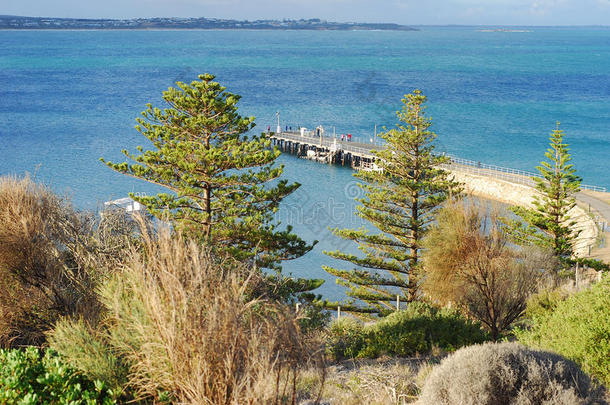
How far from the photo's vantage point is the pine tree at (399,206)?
26438 mm

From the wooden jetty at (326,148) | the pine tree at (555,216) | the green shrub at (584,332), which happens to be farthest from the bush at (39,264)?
the wooden jetty at (326,148)

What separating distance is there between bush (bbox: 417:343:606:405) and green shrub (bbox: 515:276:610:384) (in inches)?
85.1

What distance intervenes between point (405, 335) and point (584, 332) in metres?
4.30

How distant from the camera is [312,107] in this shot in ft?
305

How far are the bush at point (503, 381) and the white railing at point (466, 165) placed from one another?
36.7 meters

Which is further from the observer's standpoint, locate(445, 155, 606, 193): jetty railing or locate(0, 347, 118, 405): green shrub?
locate(445, 155, 606, 193): jetty railing

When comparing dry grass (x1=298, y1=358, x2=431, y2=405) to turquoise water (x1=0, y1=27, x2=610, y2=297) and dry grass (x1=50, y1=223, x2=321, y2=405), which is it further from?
turquoise water (x1=0, y1=27, x2=610, y2=297)

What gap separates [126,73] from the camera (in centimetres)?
13312

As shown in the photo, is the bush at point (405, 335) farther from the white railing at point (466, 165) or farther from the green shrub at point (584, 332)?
the white railing at point (466, 165)

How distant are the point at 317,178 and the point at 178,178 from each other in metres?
34.8

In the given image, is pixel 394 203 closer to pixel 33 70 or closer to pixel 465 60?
pixel 33 70

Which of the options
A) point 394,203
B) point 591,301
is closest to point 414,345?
point 591,301

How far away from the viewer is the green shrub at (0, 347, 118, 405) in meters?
6.45

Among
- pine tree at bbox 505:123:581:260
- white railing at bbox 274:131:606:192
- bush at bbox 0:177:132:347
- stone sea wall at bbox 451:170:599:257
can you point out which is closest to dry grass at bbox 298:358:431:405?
bush at bbox 0:177:132:347
